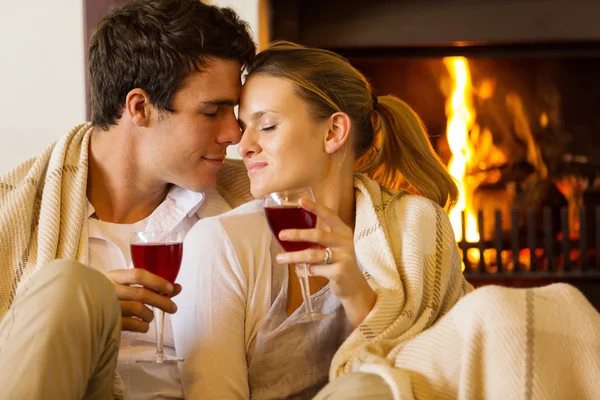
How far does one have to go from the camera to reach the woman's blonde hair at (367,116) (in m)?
1.82

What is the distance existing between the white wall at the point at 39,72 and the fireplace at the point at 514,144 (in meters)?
0.89

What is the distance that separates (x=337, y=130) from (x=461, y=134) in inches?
56.9

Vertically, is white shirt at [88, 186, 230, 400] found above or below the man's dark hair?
below

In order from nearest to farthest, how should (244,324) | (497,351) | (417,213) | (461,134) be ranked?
(497,351) → (244,324) → (417,213) → (461,134)

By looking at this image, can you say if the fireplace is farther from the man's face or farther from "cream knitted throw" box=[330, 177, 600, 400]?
"cream knitted throw" box=[330, 177, 600, 400]

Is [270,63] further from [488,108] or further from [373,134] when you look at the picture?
[488,108]

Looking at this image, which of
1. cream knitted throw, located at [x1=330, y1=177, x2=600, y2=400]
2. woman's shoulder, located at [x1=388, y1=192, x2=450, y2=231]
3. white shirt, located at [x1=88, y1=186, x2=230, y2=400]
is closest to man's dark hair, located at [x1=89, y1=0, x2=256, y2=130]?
white shirt, located at [x1=88, y1=186, x2=230, y2=400]

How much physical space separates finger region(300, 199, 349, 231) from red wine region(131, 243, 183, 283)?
231 mm

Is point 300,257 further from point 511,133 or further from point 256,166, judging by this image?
point 511,133

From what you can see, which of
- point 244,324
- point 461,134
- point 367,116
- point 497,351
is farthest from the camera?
point 461,134

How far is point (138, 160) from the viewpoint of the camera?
201 cm

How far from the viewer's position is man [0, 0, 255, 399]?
181 cm

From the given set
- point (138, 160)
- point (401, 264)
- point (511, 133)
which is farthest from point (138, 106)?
point (511, 133)

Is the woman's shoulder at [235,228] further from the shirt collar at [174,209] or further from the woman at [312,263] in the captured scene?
the shirt collar at [174,209]
